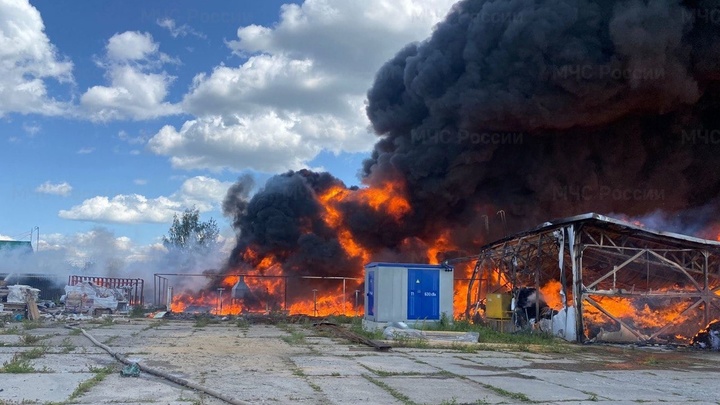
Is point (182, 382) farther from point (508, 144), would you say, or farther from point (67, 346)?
point (508, 144)

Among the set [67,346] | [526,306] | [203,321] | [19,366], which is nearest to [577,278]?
[526,306]

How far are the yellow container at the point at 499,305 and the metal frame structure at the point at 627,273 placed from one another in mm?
706

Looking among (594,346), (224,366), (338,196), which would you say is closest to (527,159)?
(338,196)

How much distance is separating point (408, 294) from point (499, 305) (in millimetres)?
3289

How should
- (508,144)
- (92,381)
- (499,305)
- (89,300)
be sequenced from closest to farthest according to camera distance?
(92,381)
(499,305)
(89,300)
(508,144)

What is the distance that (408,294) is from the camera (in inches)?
834

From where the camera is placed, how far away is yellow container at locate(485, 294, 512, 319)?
71.6ft

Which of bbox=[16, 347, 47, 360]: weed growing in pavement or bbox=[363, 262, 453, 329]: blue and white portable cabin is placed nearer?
bbox=[16, 347, 47, 360]: weed growing in pavement

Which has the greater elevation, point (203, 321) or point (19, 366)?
point (19, 366)

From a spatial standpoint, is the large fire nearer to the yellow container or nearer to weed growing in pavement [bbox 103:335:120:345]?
the yellow container

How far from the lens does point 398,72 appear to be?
3556 centimetres

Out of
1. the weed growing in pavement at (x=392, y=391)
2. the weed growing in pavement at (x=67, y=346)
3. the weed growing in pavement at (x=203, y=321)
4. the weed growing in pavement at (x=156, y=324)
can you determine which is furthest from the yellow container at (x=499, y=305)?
the weed growing in pavement at (x=67, y=346)

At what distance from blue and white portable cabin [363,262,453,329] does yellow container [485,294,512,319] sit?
1.51m

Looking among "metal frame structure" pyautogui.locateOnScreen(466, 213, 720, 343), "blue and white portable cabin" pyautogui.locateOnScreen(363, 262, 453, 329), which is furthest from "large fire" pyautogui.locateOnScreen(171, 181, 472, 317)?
"metal frame structure" pyautogui.locateOnScreen(466, 213, 720, 343)
